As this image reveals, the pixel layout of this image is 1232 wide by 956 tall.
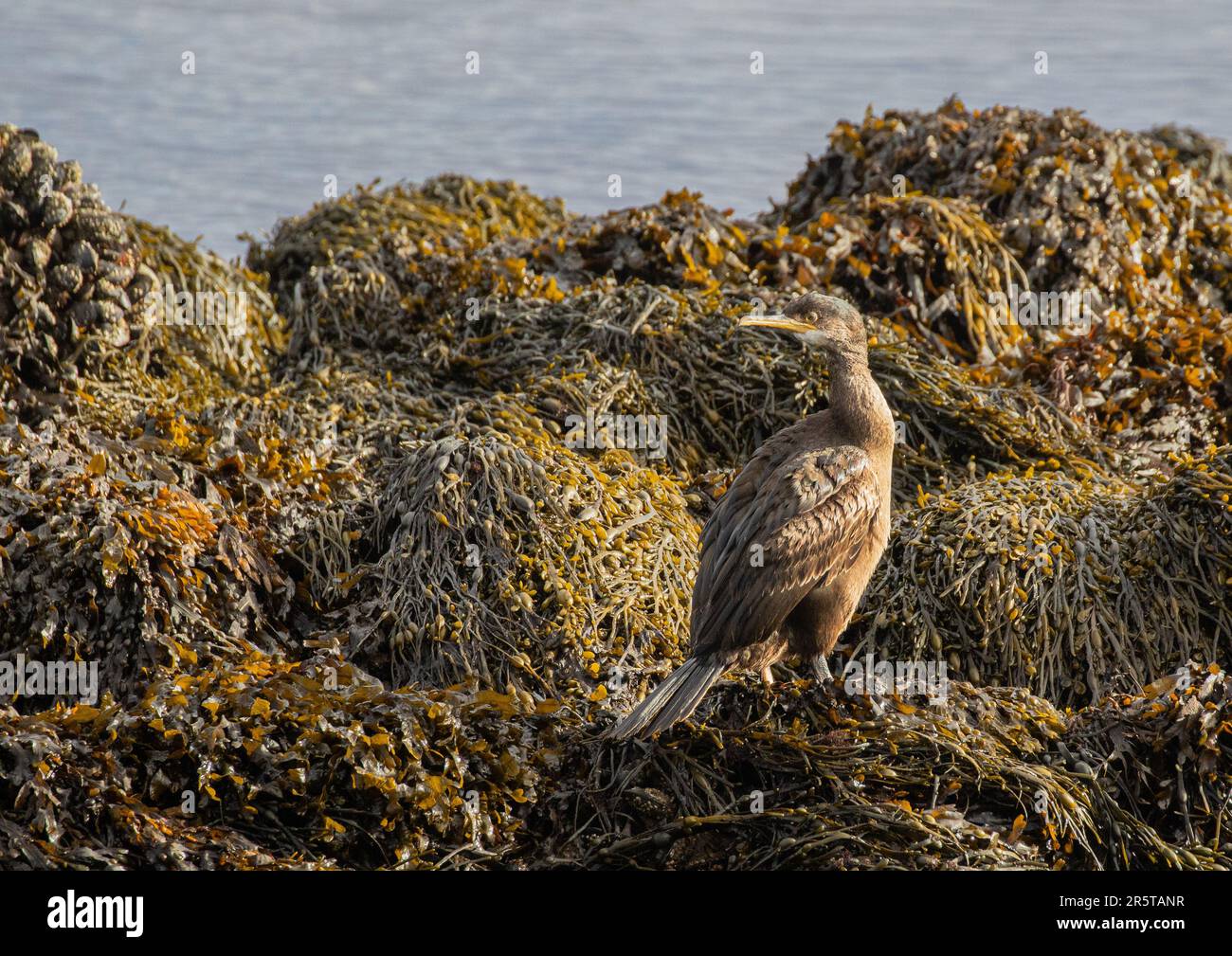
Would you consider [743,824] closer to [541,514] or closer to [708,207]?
[541,514]

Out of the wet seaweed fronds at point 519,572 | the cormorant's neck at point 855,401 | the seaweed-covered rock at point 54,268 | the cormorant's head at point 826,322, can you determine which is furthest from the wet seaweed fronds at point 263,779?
the seaweed-covered rock at point 54,268

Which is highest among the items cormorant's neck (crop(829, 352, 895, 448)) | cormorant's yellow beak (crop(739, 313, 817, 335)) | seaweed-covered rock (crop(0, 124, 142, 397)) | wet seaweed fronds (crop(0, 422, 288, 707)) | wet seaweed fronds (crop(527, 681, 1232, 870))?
seaweed-covered rock (crop(0, 124, 142, 397))

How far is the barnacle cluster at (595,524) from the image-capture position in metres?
4.24

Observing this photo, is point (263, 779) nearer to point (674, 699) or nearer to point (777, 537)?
point (674, 699)

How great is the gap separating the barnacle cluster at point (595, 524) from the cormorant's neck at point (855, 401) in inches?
35.0

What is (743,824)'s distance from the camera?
4180 mm

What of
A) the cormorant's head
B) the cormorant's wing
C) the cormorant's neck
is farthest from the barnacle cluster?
the cormorant's head

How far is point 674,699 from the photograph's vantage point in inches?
170

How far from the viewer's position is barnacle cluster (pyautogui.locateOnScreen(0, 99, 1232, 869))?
4.24 metres

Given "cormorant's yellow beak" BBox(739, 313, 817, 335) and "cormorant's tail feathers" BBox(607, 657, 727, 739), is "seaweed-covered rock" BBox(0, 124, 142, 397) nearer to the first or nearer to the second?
"cormorant's yellow beak" BBox(739, 313, 817, 335)

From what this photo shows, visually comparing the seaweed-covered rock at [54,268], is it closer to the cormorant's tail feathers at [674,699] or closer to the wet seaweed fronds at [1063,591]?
the cormorant's tail feathers at [674,699]

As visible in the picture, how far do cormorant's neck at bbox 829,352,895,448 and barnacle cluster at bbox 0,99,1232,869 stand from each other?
889 millimetres

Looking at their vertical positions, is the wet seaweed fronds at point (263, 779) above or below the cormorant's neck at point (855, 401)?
below

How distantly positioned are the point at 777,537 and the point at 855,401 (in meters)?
0.63
